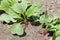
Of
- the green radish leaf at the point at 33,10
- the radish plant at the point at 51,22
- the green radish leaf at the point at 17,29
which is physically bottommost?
the green radish leaf at the point at 17,29

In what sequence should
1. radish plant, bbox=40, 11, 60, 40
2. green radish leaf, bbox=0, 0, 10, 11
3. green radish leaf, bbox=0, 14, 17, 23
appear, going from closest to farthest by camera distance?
1. radish plant, bbox=40, 11, 60, 40
2. green radish leaf, bbox=0, 14, 17, 23
3. green radish leaf, bbox=0, 0, 10, 11

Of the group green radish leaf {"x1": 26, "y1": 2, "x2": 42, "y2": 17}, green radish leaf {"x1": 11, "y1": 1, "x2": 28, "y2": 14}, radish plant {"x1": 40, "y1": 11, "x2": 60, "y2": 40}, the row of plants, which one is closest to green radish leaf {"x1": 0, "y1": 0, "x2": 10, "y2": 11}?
the row of plants

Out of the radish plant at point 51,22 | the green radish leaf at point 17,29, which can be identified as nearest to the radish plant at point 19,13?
the green radish leaf at point 17,29

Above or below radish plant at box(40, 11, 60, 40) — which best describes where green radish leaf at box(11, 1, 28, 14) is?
above

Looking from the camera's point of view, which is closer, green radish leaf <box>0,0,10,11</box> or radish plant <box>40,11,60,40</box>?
radish plant <box>40,11,60,40</box>

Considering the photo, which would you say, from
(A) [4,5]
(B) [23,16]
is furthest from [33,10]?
(A) [4,5]

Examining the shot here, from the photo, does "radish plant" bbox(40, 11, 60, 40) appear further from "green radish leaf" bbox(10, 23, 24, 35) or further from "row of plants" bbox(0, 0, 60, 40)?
"green radish leaf" bbox(10, 23, 24, 35)

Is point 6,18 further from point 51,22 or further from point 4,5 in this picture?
point 51,22

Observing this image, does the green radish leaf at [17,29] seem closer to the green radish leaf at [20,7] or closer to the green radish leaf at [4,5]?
the green radish leaf at [20,7]

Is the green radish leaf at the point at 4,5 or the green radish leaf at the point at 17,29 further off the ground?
the green radish leaf at the point at 4,5
